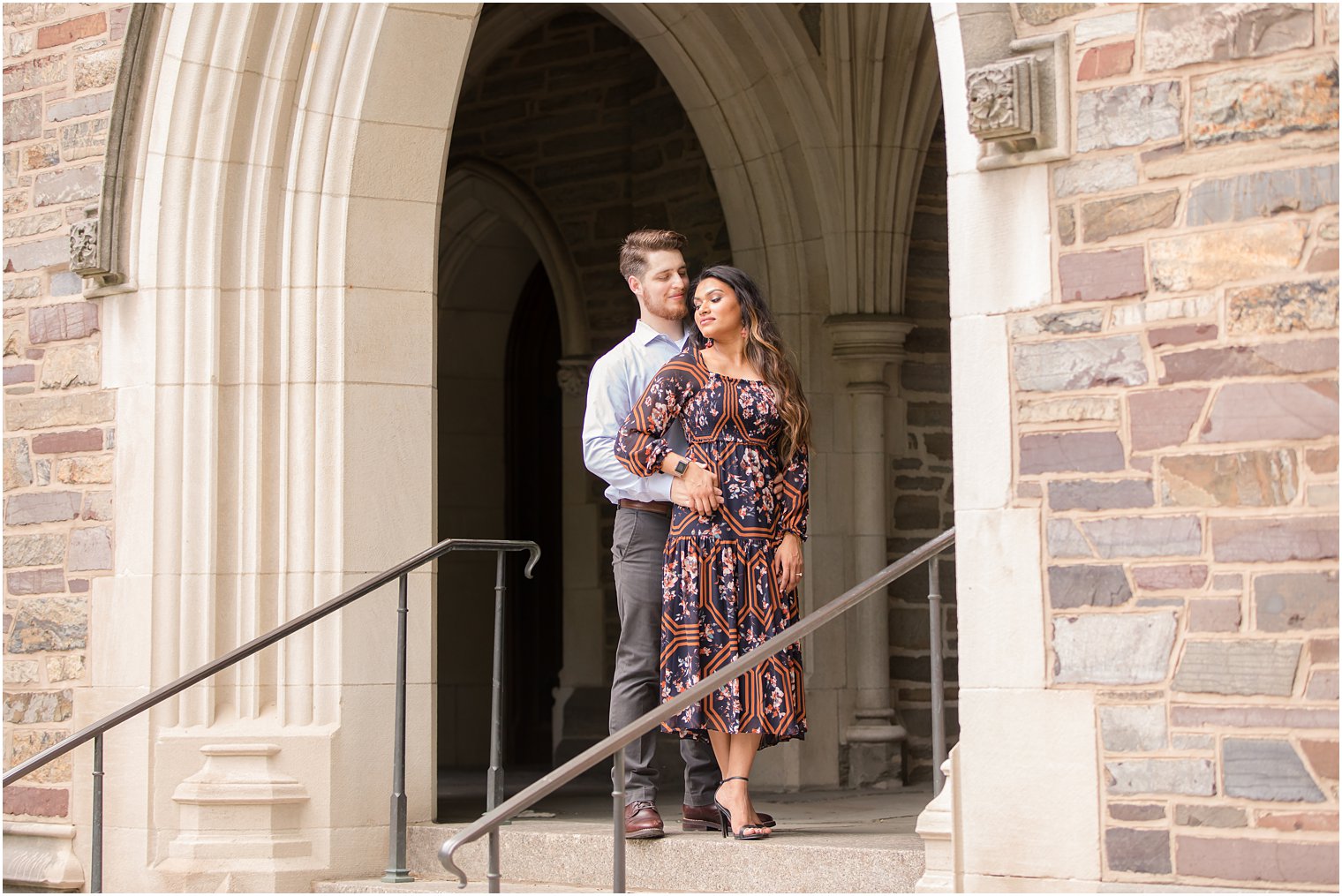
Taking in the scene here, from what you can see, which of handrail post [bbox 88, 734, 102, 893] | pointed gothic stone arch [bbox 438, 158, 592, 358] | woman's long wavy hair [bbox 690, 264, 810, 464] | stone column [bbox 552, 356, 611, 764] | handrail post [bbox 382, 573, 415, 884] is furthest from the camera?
pointed gothic stone arch [bbox 438, 158, 592, 358]

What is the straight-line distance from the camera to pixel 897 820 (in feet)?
17.7

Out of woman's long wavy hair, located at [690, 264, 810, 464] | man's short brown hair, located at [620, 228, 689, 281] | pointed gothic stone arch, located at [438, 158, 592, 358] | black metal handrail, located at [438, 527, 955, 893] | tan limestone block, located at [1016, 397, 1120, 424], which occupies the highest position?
pointed gothic stone arch, located at [438, 158, 592, 358]

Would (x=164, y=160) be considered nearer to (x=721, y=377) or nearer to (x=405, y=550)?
(x=405, y=550)

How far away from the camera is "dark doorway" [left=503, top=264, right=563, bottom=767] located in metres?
9.66

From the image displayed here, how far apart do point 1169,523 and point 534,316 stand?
21.5ft

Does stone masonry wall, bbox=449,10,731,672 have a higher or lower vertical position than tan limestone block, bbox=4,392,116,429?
higher

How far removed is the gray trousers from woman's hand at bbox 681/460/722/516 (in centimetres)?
22

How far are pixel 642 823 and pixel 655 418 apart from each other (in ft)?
3.44

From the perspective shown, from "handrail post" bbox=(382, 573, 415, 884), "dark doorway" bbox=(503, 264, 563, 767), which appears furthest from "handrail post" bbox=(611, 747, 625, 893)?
→ "dark doorway" bbox=(503, 264, 563, 767)

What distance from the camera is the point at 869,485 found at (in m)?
7.33

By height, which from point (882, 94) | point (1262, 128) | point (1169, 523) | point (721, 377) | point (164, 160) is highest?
point (882, 94)

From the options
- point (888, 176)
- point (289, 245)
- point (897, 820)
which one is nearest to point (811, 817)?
point (897, 820)

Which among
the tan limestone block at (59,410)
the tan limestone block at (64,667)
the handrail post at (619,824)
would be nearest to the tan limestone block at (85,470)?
the tan limestone block at (59,410)

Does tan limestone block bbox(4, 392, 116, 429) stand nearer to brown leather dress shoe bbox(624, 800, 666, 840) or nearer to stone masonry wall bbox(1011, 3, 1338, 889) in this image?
brown leather dress shoe bbox(624, 800, 666, 840)
